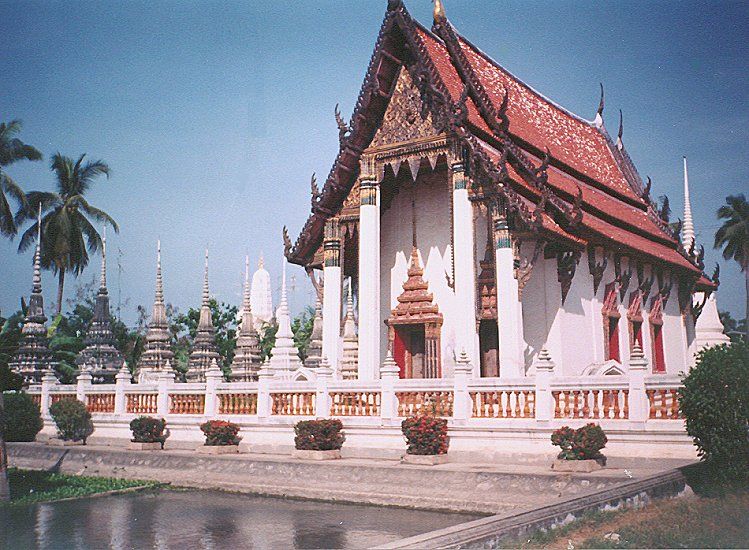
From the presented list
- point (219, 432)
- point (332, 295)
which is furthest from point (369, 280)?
point (219, 432)

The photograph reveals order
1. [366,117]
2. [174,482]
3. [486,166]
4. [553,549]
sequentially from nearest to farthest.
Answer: [553,549] → [174,482] → [486,166] → [366,117]

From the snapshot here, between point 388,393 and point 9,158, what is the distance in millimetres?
14719

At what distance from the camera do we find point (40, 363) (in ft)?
76.8

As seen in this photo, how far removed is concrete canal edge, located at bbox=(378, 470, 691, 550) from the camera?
558cm

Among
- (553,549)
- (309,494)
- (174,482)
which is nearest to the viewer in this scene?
(553,549)

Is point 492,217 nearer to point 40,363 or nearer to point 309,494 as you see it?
point 309,494

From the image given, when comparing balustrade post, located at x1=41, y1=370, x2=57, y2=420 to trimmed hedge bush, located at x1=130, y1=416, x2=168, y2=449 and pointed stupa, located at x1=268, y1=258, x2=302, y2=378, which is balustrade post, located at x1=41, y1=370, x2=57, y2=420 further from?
pointed stupa, located at x1=268, y1=258, x2=302, y2=378

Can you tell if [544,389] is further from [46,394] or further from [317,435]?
[46,394]

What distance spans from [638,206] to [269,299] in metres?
30.2

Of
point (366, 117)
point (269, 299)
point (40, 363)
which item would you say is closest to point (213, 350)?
point (40, 363)

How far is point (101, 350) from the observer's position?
2522 cm

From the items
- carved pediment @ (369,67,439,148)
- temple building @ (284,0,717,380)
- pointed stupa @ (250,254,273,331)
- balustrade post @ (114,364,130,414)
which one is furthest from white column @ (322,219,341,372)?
pointed stupa @ (250,254,273,331)

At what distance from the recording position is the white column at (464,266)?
15383 millimetres

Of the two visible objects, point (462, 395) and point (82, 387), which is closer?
point (462, 395)
